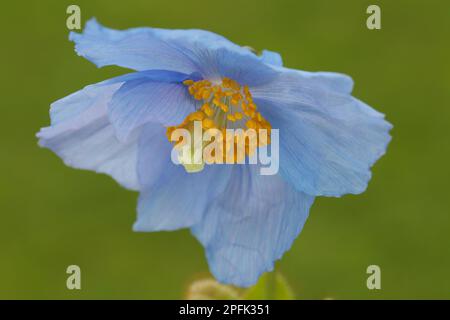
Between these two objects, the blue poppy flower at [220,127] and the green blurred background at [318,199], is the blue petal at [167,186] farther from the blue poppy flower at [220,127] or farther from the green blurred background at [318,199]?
the green blurred background at [318,199]

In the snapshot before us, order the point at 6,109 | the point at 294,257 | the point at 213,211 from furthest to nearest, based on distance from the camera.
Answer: the point at 6,109 → the point at 294,257 → the point at 213,211

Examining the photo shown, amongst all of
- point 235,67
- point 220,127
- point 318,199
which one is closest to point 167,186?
point 220,127

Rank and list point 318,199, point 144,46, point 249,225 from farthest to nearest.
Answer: point 318,199
point 249,225
point 144,46

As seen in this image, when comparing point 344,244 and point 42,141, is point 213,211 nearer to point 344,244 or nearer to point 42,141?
point 42,141

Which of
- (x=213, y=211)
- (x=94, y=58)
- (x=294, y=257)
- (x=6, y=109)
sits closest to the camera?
(x=94, y=58)

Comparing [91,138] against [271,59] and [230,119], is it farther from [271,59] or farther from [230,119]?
[271,59]

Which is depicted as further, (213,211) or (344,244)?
(344,244)
